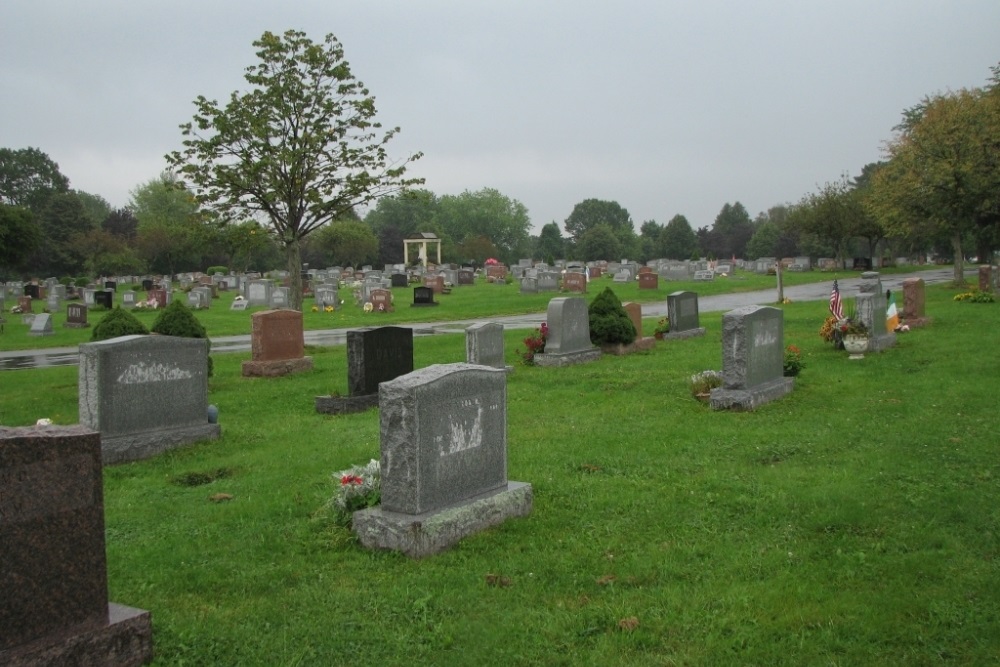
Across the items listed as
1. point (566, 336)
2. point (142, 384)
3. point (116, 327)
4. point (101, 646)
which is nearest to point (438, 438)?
point (101, 646)

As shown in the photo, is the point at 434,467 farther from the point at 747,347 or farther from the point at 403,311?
the point at 403,311

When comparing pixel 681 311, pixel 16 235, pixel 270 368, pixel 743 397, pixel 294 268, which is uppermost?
pixel 16 235

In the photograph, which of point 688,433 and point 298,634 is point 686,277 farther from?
point 298,634

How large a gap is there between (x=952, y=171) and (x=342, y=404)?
2819cm

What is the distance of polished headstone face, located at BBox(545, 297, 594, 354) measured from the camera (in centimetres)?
1684

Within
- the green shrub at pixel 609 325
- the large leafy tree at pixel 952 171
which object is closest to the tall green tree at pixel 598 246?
the large leafy tree at pixel 952 171

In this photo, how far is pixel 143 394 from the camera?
10.2 meters

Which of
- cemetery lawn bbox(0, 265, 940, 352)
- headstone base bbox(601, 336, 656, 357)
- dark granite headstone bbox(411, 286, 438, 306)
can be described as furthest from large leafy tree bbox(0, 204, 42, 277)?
headstone base bbox(601, 336, 656, 357)

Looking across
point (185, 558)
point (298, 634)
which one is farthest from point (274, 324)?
point (298, 634)

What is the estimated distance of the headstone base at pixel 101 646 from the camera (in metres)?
3.91

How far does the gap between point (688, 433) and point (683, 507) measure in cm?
297

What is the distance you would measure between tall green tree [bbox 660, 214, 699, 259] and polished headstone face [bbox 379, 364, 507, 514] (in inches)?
3915

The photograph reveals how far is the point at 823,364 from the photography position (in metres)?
15.0

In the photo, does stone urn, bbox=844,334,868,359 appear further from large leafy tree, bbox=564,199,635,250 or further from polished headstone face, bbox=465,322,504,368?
large leafy tree, bbox=564,199,635,250
